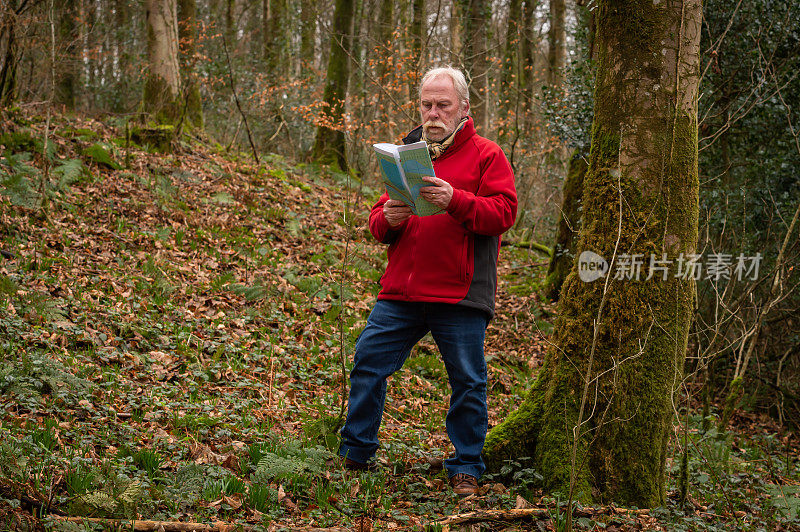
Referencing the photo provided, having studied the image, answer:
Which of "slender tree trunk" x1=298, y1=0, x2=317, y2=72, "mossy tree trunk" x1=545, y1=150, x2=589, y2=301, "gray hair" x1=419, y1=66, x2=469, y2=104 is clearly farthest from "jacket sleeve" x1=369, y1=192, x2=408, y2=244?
"slender tree trunk" x1=298, y1=0, x2=317, y2=72

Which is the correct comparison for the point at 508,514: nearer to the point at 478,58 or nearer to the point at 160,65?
the point at 160,65

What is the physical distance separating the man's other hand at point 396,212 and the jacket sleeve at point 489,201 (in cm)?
31

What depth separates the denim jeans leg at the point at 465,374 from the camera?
369 centimetres

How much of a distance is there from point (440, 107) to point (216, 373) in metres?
2.99

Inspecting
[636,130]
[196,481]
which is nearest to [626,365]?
[636,130]

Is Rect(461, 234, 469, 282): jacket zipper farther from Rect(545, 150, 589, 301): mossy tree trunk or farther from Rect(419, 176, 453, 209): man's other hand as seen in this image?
Rect(545, 150, 589, 301): mossy tree trunk

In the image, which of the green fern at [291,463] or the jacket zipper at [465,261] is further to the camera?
the jacket zipper at [465,261]

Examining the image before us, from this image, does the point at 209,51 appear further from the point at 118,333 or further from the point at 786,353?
the point at 786,353

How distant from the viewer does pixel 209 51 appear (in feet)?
59.2

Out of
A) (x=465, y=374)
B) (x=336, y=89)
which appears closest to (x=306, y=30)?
(x=336, y=89)

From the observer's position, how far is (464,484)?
3.65 metres

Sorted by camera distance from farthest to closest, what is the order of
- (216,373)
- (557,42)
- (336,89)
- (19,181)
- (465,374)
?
(557,42) < (336,89) < (19,181) < (216,373) < (465,374)
